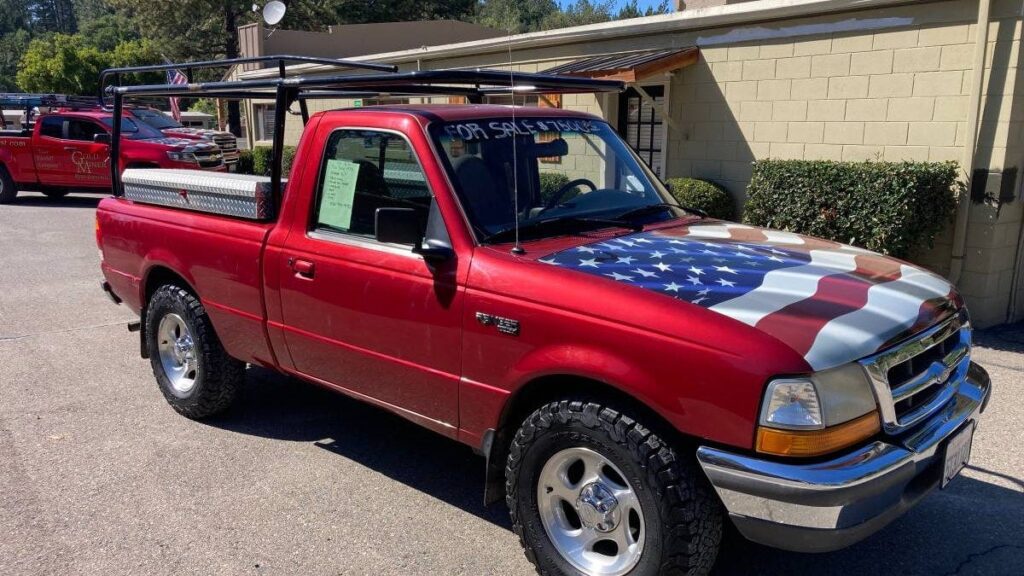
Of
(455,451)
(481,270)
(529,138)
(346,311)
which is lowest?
(455,451)

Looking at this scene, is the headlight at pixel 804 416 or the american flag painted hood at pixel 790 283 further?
the american flag painted hood at pixel 790 283

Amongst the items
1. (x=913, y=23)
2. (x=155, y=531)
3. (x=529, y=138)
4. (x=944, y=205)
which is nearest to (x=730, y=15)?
(x=913, y=23)

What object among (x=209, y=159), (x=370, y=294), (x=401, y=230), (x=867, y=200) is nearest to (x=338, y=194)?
(x=370, y=294)

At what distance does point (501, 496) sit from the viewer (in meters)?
3.57

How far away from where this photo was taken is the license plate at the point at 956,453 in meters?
3.04

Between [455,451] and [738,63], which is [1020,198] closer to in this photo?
[738,63]

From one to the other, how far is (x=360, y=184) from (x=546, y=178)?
0.95m

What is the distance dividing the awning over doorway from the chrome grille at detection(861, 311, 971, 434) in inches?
258

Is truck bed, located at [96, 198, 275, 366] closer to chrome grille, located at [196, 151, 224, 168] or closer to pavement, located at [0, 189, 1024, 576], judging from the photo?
pavement, located at [0, 189, 1024, 576]

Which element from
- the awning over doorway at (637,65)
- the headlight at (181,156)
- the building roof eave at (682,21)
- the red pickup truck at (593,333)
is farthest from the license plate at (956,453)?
the headlight at (181,156)

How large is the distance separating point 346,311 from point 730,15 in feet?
23.6

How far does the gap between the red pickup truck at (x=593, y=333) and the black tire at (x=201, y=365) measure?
0.19 m

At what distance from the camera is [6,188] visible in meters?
17.6

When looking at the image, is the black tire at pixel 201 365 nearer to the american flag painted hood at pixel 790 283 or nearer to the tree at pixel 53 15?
the american flag painted hood at pixel 790 283
